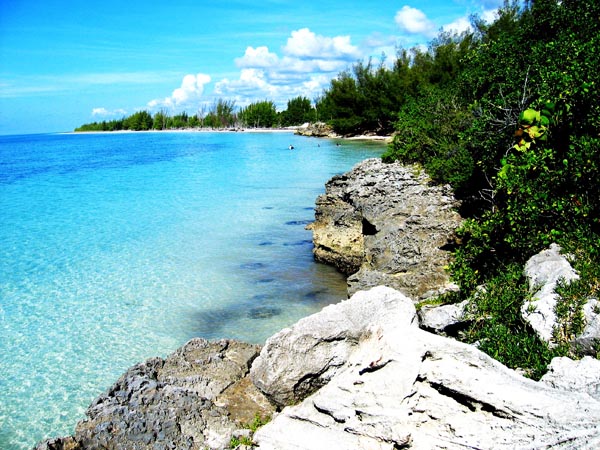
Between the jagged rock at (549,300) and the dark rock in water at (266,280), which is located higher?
the jagged rock at (549,300)

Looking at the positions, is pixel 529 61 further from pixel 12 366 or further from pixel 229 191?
pixel 229 191

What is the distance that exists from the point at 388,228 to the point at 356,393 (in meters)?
7.12

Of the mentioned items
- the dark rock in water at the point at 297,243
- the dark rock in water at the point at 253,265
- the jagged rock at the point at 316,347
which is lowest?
the dark rock in water at the point at 253,265

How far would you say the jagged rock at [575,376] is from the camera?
145 inches

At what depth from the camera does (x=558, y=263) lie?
574 cm

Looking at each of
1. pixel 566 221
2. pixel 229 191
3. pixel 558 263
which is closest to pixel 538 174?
pixel 566 221

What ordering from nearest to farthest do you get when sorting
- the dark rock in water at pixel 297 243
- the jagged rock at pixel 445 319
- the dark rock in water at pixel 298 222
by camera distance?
the jagged rock at pixel 445 319 → the dark rock in water at pixel 297 243 → the dark rock in water at pixel 298 222

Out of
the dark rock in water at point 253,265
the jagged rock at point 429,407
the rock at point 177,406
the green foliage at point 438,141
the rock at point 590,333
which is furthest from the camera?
the dark rock in water at point 253,265

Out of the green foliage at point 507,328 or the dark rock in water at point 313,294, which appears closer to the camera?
the green foliage at point 507,328

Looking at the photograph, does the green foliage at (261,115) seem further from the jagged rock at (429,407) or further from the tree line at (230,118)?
the jagged rock at (429,407)

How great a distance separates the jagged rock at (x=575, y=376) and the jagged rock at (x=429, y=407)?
135 mm

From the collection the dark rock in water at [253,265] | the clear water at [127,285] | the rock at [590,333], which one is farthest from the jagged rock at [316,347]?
the dark rock in water at [253,265]

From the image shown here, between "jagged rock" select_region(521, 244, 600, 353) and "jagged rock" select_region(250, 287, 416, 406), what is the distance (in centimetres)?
138

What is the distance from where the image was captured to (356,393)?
3926mm
